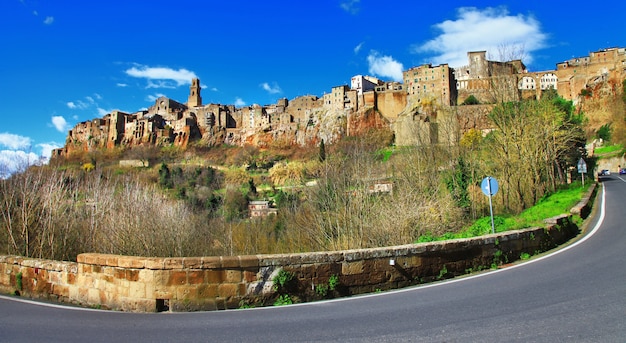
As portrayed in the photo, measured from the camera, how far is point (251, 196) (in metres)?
64.5

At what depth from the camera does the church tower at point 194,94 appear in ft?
480

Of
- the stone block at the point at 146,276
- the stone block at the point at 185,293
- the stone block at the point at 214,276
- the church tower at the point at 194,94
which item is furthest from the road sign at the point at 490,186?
the church tower at the point at 194,94

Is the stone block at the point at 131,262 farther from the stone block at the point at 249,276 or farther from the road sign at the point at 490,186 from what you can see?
the road sign at the point at 490,186

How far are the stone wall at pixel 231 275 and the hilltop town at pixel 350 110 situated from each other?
50.9m

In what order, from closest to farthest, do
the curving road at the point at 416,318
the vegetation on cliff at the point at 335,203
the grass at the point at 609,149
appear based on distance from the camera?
the curving road at the point at 416,318 → the vegetation on cliff at the point at 335,203 → the grass at the point at 609,149

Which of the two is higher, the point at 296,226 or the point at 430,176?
the point at 430,176

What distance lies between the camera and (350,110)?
325 feet

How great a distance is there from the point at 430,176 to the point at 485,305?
1922 centimetres

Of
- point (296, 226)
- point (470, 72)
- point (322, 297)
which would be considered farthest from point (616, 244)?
point (470, 72)

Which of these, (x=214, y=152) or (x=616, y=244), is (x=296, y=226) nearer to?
(x=616, y=244)

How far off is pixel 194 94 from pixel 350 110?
7270cm

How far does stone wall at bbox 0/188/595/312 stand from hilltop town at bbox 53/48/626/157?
50.9 m

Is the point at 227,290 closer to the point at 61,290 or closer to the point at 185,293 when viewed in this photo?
the point at 185,293

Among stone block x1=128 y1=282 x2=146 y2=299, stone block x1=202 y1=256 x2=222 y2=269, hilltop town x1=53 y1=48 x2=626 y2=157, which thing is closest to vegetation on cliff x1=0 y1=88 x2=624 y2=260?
stone block x1=128 y1=282 x2=146 y2=299
